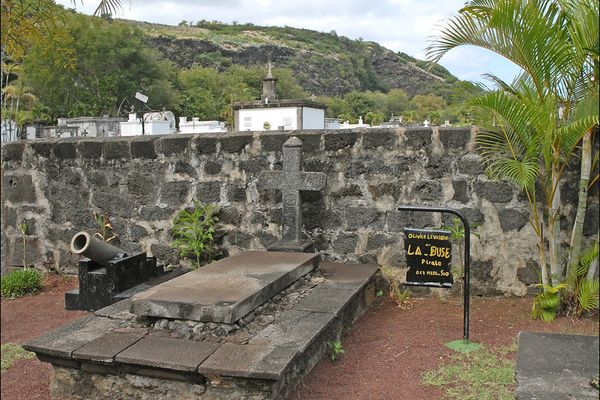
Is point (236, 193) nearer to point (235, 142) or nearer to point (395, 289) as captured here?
point (235, 142)

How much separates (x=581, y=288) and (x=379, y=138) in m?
2.19

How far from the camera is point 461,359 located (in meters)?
4.07

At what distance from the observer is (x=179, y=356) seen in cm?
339

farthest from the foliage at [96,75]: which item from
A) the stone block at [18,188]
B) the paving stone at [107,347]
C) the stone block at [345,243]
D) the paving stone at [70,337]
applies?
the paving stone at [107,347]

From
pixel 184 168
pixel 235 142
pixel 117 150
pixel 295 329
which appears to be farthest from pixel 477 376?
pixel 117 150

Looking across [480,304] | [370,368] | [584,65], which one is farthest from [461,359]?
[584,65]

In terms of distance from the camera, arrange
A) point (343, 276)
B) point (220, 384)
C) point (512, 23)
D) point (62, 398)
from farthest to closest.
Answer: point (343, 276) → point (512, 23) → point (62, 398) → point (220, 384)

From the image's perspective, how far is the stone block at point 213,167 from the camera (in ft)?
20.5

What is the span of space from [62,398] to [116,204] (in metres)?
3.29

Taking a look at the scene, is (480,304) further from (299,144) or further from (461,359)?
(299,144)

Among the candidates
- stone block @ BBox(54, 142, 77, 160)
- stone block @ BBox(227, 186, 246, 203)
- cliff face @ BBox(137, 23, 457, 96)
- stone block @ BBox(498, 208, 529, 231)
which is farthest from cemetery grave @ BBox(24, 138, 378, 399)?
cliff face @ BBox(137, 23, 457, 96)

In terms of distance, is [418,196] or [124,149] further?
[124,149]

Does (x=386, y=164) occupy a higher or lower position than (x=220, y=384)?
higher

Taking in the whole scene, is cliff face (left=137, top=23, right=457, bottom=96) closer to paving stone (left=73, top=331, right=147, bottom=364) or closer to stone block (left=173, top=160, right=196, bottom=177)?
stone block (left=173, top=160, right=196, bottom=177)
